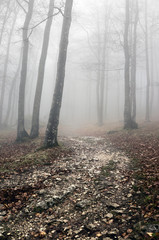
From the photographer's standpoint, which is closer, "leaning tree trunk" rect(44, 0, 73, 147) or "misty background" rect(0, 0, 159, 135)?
"leaning tree trunk" rect(44, 0, 73, 147)

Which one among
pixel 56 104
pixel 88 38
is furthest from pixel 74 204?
pixel 88 38

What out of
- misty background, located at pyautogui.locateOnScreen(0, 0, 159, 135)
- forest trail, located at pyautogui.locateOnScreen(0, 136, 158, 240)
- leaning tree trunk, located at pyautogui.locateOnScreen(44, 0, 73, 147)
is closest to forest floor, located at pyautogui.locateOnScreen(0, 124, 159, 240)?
forest trail, located at pyautogui.locateOnScreen(0, 136, 158, 240)

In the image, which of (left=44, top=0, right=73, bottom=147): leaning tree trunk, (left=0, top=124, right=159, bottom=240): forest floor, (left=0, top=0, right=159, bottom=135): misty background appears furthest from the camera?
(left=0, top=0, right=159, bottom=135): misty background

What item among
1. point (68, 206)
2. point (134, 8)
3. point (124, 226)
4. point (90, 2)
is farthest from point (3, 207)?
point (90, 2)

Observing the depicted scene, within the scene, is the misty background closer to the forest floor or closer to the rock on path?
the forest floor

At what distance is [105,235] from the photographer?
3.11 m

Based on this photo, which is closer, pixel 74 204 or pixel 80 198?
pixel 74 204

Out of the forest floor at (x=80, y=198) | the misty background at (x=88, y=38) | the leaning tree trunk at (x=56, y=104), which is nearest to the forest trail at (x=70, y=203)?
the forest floor at (x=80, y=198)

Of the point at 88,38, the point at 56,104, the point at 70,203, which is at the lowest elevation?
the point at 70,203

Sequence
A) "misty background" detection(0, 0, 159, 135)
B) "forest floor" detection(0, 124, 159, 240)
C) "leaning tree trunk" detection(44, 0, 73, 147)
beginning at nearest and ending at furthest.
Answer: "forest floor" detection(0, 124, 159, 240) → "leaning tree trunk" detection(44, 0, 73, 147) → "misty background" detection(0, 0, 159, 135)

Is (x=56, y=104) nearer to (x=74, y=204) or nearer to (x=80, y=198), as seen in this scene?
(x=80, y=198)

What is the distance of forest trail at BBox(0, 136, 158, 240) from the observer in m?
3.31

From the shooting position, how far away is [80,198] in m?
4.46

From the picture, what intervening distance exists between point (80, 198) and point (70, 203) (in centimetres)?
32
